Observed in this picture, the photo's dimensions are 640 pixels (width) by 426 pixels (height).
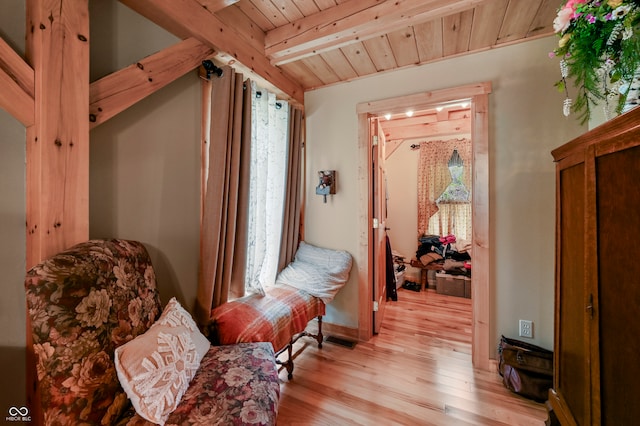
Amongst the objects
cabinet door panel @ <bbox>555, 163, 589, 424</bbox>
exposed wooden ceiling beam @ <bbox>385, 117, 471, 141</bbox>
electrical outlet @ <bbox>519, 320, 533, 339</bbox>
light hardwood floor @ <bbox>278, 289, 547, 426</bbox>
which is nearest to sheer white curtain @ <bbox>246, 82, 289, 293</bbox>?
light hardwood floor @ <bbox>278, 289, 547, 426</bbox>

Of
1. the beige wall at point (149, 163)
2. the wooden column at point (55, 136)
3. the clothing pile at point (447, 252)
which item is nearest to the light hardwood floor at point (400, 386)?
the beige wall at point (149, 163)

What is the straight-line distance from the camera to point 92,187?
123cm

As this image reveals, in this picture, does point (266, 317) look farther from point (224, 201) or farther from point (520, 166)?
point (520, 166)

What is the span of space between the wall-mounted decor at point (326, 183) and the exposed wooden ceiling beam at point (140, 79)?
1.42 m

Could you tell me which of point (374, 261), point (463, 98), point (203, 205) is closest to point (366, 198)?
point (374, 261)

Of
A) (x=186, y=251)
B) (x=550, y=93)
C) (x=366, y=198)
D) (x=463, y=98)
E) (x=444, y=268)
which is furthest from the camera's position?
(x=444, y=268)

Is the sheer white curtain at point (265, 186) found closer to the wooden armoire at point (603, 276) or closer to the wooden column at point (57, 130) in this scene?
the wooden column at point (57, 130)

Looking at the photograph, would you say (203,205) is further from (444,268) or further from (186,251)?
(444,268)

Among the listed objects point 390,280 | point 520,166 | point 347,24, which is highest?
point 347,24

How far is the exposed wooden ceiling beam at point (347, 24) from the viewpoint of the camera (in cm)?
160

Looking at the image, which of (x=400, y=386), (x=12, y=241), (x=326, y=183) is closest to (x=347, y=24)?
(x=326, y=183)

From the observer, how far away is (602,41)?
106 cm

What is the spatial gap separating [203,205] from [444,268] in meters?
3.53

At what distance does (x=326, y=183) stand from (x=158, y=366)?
1983mm
